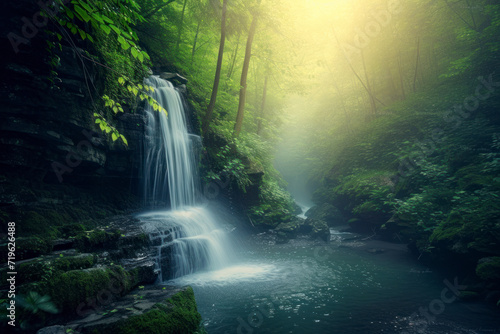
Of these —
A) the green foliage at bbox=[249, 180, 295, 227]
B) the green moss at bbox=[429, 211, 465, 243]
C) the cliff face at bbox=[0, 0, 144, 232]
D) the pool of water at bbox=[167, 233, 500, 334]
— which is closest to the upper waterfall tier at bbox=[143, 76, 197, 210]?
the cliff face at bbox=[0, 0, 144, 232]

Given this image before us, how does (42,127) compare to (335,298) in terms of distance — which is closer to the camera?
(42,127)

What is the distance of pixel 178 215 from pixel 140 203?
1721 millimetres

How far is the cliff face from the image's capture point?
211 inches

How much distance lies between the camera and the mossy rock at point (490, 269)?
5.71 meters

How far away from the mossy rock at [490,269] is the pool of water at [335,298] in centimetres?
76

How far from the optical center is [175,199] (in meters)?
10.2

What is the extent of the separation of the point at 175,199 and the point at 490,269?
1037cm

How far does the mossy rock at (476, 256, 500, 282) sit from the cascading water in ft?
24.7

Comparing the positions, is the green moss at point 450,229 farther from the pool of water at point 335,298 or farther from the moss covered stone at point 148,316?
the moss covered stone at point 148,316

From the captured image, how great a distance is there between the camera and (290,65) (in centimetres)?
1630

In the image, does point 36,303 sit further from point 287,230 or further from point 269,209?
point 269,209

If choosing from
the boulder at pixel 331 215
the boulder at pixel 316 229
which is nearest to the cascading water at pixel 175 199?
the boulder at pixel 316 229

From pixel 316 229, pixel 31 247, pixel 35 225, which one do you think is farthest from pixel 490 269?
pixel 35 225

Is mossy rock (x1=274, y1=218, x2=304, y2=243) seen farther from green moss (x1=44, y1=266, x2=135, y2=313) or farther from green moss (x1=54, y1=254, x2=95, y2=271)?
green moss (x1=54, y1=254, x2=95, y2=271)
